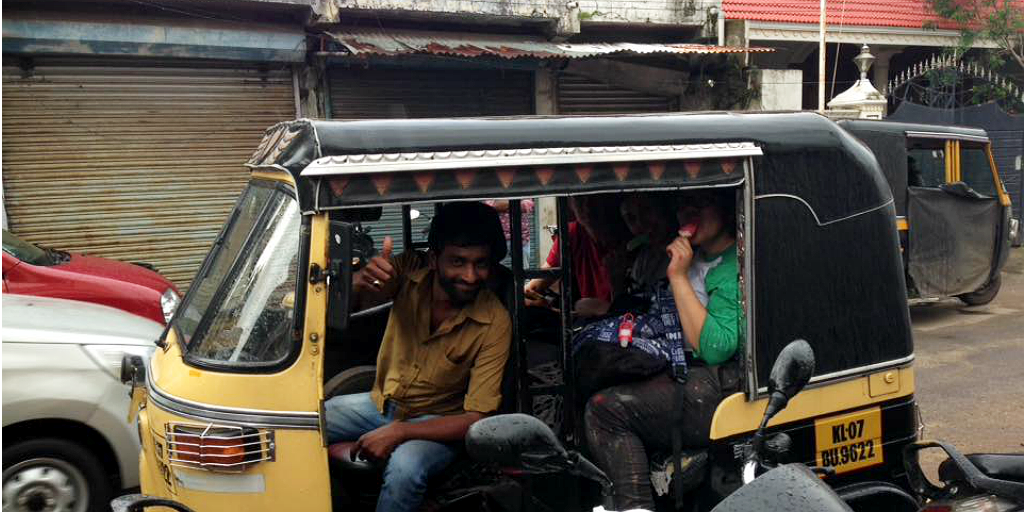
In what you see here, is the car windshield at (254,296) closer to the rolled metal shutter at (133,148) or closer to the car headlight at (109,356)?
the car headlight at (109,356)

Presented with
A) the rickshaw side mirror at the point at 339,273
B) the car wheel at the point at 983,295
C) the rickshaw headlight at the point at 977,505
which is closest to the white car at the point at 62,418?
the rickshaw side mirror at the point at 339,273

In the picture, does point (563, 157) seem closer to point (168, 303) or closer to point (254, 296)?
point (254, 296)

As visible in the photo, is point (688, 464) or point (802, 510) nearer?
point (802, 510)

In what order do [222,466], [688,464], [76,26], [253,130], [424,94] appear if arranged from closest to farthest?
[222,466], [688,464], [76,26], [253,130], [424,94]

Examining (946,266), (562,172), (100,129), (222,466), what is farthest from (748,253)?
(100,129)

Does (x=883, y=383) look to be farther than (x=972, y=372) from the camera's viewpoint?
No

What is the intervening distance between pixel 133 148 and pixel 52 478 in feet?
21.0

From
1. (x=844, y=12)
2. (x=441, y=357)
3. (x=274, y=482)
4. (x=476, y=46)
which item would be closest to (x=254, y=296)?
(x=274, y=482)

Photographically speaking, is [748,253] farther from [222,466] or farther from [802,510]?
[222,466]

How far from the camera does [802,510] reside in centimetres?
163

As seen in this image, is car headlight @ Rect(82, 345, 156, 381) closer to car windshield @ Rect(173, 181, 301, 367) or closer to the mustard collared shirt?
car windshield @ Rect(173, 181, 301, 367)

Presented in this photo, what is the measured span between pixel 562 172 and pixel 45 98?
8255mm

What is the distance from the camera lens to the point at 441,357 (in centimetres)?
302

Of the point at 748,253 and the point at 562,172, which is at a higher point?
the point at 562,172
